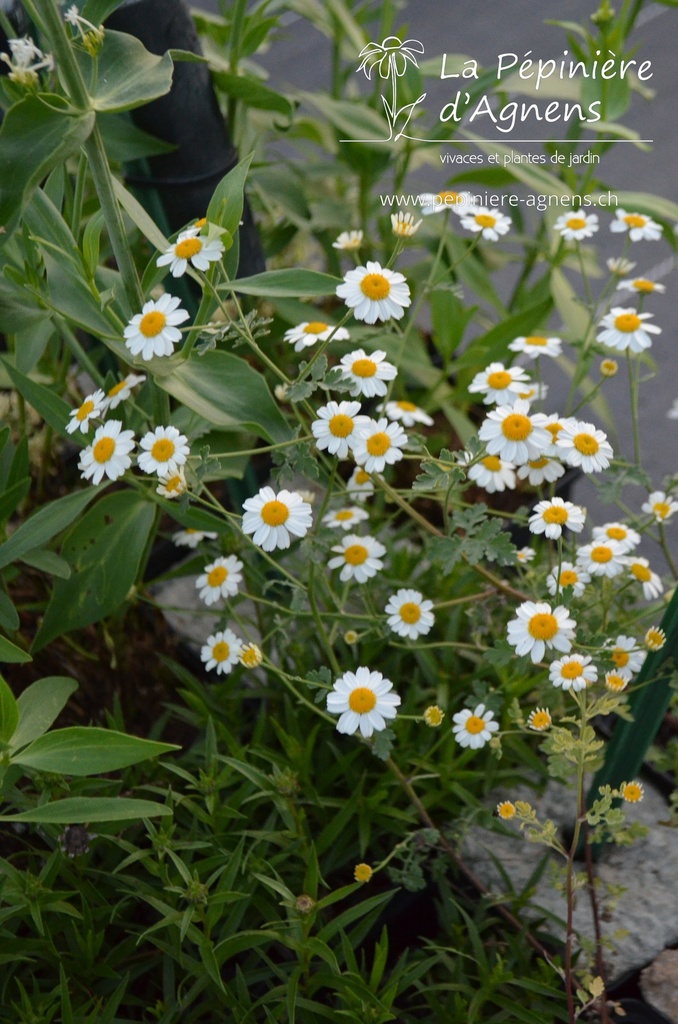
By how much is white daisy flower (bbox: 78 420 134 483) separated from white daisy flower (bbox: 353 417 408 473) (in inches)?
6.6

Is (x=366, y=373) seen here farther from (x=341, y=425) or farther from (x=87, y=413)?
(x=87, y=413)

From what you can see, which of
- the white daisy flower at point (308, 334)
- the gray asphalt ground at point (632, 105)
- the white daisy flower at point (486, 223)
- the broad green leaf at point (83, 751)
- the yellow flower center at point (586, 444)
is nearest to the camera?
the broad green leaf at point (83, 751)

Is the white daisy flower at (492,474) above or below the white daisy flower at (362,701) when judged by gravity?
above

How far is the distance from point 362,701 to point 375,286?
0.98ft

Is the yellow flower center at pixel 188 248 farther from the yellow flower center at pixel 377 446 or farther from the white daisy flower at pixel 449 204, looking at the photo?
the white daisy flower at pixel 449 204

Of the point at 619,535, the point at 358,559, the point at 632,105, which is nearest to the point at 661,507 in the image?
the point at 619,535

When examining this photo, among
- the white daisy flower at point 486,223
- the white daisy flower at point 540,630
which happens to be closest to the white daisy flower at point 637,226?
the white daisy flower at point 486,223

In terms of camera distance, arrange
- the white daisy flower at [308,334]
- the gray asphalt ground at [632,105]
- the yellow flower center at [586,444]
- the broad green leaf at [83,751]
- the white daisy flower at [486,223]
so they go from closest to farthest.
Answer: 1. the broad green leaf at [83,751]
2. the yellow flower center at [586,444]
3. the white daisy flower at [308,334]
4. the white daisy flower at [486,223]
5. the gray asphalt ground at [632,105]

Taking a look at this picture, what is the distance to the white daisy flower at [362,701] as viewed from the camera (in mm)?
686

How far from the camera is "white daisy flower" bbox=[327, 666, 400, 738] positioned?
0.69 meters

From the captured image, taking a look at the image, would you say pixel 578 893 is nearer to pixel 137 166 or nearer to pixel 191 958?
pixel 191 958

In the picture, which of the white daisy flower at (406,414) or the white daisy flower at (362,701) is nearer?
the white daisy flower at (362,701)

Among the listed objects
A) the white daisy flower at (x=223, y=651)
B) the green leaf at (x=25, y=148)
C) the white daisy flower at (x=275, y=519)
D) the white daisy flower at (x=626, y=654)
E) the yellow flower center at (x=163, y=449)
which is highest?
the green leaf at (x=25, y=148)

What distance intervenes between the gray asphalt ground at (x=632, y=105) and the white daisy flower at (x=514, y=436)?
2.74 feet
